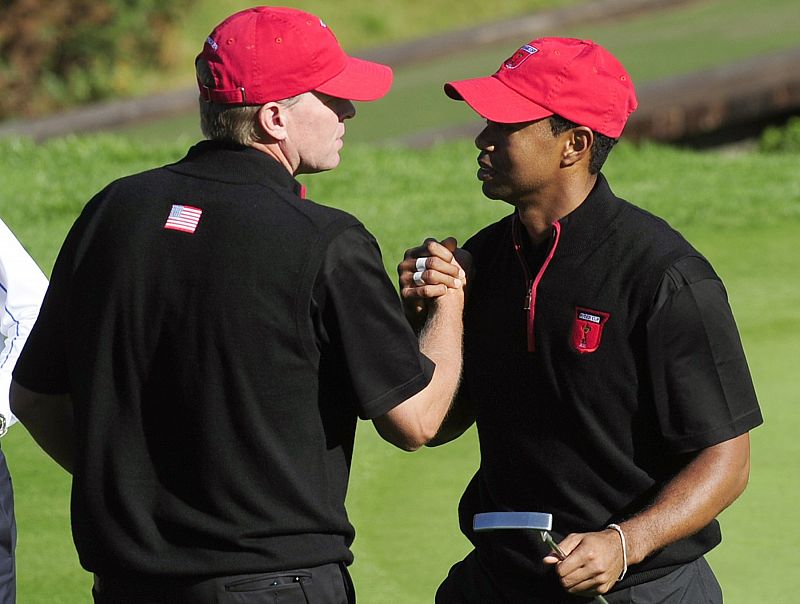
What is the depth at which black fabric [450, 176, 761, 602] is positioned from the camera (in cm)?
311

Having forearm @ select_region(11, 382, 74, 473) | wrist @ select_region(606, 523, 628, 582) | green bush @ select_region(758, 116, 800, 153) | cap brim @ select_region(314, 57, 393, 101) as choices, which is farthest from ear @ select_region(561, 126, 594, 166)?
green bush @ select_region(758, 116, 800, 153)

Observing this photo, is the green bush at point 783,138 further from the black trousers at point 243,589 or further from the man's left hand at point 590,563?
the black trousers at point 243,589

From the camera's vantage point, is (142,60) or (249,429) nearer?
(249,429)

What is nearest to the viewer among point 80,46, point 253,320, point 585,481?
point 253,320

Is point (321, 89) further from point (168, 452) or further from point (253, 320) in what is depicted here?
point (168, 452)

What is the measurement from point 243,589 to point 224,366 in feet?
1.49

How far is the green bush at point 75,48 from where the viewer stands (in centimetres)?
1764

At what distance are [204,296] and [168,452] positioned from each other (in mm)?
330

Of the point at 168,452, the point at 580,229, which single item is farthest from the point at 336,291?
the point at 580,229

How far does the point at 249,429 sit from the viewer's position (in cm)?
284

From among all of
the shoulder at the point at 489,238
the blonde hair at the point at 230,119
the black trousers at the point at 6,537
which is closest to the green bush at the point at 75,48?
the black trousers at the point at 6,537

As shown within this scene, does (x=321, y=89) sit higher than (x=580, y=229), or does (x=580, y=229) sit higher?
(x=321, y=89)

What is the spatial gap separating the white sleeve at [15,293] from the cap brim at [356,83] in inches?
42.8

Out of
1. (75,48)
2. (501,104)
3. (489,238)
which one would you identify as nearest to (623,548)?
(489,238)
